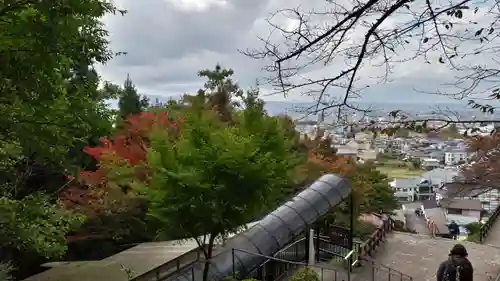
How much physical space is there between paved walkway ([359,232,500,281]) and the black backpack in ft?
24.1

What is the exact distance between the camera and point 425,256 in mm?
17656

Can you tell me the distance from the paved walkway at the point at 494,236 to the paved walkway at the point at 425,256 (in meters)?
1.17

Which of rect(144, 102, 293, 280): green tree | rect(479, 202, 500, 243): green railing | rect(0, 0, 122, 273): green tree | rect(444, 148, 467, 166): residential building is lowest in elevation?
rect(479, 202, 500, 243): green railing

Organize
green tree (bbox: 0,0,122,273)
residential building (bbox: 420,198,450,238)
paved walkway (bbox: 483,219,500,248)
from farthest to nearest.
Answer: residential building (bbox: 420,198,450,238), paved walkway (bbox: 483,219,500,248), green tree (bbox: 0,0,122,273)

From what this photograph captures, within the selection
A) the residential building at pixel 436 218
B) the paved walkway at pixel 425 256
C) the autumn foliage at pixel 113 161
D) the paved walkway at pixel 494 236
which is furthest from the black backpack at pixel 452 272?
the residential building at pixel 436 218

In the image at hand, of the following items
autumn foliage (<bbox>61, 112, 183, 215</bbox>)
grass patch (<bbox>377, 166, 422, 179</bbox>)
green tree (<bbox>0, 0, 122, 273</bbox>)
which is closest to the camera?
green tree (<bbox>0, 0, 122, 273</bbox>)

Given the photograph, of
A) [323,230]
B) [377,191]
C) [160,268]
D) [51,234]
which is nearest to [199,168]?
[160,268]

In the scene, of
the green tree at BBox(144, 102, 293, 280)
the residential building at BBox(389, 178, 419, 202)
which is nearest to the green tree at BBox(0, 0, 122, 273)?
the green tree at BBox(144, 102, 293, 280)

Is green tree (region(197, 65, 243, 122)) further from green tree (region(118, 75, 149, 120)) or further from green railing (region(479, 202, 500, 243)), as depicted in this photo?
green railing (region(479, 202, 500, 243))

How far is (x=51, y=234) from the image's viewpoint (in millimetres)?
7461

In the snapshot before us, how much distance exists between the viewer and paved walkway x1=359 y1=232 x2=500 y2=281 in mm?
15688

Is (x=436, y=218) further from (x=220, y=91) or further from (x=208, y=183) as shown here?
(x=208, y=183)

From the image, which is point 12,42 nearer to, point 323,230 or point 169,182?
point 169,182

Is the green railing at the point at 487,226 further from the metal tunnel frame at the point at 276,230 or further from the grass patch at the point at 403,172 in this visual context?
the metal tunnel frame at the point at 276,230
